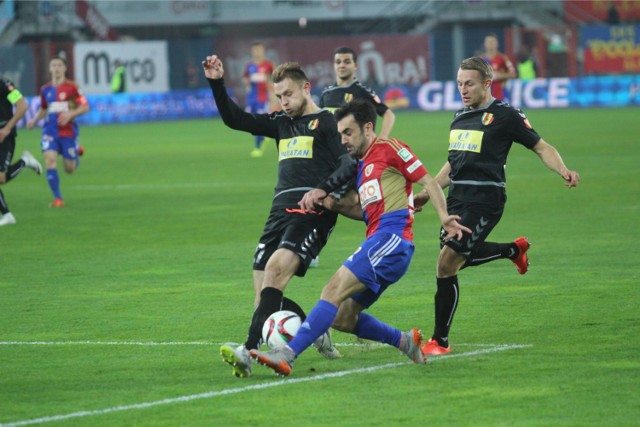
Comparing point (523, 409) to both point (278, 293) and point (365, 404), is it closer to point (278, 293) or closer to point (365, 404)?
point (365, 404)

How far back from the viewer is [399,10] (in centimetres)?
5609

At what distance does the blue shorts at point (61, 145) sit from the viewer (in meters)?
19.8

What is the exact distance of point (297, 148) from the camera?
8.73 m

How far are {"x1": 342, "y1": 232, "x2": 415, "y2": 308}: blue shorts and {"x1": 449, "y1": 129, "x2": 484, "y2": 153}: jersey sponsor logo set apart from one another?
1356 millimetres

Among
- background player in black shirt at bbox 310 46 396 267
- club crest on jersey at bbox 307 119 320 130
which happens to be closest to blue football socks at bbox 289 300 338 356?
club crest on jersey at bbox 307 119 320 130

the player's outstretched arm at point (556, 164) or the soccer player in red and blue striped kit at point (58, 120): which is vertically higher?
the player's outstretched arm at point (556, 164)

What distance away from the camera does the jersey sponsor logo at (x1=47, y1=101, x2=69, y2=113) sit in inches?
785

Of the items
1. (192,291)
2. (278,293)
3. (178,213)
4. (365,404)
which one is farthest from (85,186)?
(365,404)

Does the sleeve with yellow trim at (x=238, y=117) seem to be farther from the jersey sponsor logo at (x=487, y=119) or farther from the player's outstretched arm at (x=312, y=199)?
the jersey sponsor logo at (x=487, y=119)

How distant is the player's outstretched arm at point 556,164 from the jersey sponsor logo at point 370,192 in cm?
138

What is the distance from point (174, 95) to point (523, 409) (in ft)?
139

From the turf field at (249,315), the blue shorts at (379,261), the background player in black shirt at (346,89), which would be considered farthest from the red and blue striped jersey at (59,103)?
the blue shorts at (379,261)

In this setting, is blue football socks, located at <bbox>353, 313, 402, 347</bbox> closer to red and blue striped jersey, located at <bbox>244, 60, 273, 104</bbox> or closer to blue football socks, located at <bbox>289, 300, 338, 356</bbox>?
blue football socks, located at <bbox>289, 300, 338, 356</bbox>

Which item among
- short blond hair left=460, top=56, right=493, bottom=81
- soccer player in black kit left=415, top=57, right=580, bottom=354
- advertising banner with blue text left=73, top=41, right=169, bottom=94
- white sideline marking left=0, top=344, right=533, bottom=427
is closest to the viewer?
white sideline marking left=0, top=344, right=533, bottom=427
